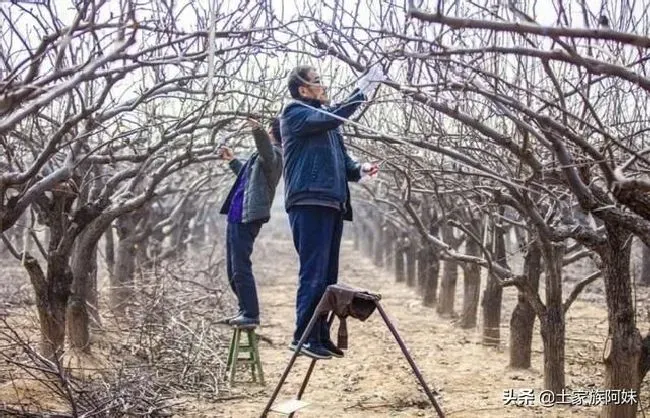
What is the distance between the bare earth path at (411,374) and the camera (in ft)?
21.2

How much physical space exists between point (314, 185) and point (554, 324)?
9.15ft

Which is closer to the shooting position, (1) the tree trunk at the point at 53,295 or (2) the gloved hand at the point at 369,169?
(2) the gloved hand at the point at 369,169

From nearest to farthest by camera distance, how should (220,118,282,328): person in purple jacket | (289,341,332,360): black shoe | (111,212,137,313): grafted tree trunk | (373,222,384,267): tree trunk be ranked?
1. (289,341,332,360): black shoe
2. (220,118,282,328): person in purple jacket
3. (111,212,137,313): grafted tree trunk
4. (373,222,384,267): tree trunk

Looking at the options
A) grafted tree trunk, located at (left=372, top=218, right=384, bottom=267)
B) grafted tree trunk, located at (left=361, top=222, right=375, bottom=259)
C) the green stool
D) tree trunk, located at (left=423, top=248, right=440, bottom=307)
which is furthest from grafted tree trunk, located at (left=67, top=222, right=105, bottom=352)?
grafted tree trunk, located at (left=361, top=222, right=375, bottom=259)

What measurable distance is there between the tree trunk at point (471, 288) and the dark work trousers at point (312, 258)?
6.22m

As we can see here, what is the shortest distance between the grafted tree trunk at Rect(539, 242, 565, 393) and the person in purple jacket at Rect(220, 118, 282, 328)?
2.26m

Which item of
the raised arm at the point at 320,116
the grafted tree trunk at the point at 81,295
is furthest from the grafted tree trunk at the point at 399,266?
the raised arm at the point at 320,116

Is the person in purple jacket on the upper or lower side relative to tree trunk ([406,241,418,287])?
upper

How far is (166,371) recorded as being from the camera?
23.6 ft

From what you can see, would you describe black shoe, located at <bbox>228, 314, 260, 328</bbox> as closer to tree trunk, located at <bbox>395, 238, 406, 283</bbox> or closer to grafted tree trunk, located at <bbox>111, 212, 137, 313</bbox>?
grafted tree trunk, located at <bbox>111, 212, 137, 313</bbox>

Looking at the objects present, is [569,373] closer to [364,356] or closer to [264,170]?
[364,356]

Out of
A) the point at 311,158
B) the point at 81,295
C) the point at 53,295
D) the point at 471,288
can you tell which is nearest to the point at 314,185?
the point at 311,158

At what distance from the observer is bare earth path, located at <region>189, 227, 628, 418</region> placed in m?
6.46

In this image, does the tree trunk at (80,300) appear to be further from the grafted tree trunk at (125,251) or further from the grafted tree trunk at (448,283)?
the grafted tree trunk at (448,283)
